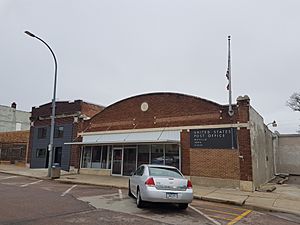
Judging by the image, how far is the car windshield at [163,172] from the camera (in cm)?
966

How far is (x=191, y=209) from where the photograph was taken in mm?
9664

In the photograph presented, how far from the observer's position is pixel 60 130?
1094 inches

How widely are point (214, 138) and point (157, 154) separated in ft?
14.5

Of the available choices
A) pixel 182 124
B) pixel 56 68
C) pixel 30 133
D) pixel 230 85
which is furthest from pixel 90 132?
pixel 230 85

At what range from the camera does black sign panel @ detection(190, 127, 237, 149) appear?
16016mm

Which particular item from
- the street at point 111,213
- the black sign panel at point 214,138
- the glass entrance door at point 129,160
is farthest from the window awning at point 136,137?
the street at point 111,213

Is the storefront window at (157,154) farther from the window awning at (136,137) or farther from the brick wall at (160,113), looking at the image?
the brick wall at (160,113)

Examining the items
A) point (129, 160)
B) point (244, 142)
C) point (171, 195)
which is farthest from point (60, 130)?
point (171, 195)

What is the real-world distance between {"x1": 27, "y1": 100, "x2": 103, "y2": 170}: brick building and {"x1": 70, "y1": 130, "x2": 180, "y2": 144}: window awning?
2.79m

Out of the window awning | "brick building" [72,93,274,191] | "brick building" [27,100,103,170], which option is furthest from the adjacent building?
the window awning

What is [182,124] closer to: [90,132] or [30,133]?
[90,132]

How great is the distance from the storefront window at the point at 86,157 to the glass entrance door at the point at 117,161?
299 cm

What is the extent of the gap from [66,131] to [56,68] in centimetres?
845

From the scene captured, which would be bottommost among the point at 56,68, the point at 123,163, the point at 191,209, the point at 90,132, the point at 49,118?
the point at 191,209
